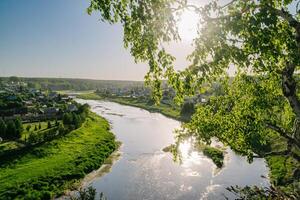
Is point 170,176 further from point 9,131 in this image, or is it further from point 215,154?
point 9,131

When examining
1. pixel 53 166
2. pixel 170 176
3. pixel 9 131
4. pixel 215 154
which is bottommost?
pixel 53 166

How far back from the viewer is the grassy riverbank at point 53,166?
39531mm

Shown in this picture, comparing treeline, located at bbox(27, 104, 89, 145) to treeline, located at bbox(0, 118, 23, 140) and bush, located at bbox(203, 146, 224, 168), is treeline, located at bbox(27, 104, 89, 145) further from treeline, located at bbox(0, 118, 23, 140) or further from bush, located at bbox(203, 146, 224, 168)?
bush, located at bbox(203, 146, 224, 168)

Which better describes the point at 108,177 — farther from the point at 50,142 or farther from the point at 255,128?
the point at 255,128

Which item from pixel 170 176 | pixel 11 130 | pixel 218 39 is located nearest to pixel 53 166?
pixel 170 176

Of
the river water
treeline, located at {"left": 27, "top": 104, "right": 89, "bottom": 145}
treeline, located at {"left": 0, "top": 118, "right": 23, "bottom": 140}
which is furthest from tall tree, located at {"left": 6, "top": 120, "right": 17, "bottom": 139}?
the river water

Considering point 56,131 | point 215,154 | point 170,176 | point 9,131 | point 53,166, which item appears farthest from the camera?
point 56,131

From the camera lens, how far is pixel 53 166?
4866cm

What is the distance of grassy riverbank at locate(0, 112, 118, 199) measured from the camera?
39531 millimetres

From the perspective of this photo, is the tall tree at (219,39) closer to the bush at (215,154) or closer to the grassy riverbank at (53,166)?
the grassy riverbank at (53,166)

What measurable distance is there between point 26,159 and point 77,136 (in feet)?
64.3

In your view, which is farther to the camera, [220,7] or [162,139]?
[162,139]

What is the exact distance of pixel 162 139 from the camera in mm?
77125

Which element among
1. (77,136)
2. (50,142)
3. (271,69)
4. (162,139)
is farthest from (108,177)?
(271,69)
